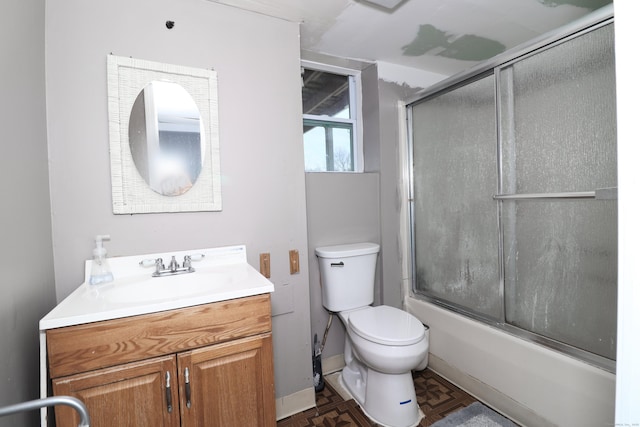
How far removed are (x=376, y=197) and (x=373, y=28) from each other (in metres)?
1.09

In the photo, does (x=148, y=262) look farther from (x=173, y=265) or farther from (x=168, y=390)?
(x=168, y=390)

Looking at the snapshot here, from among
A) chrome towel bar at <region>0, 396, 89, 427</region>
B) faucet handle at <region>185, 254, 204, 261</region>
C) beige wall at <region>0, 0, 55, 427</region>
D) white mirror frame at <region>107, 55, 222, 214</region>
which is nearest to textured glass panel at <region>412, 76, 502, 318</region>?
white mirror frame at <region>107, 55, 222, 214</region>

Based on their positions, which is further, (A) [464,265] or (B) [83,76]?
(A) [464,265]

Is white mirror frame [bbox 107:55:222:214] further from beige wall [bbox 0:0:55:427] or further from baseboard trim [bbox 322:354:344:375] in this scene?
baseboard trim [bbox 322:354:344:375]

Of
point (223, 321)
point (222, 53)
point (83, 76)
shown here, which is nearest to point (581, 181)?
point (223, 321)

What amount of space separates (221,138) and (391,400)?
1612 millimetres

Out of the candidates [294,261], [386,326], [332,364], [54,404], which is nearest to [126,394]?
[54,404]

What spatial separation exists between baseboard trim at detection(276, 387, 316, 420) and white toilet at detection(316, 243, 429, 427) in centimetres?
26

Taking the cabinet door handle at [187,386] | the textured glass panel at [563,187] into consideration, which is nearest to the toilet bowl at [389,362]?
the textured glass panel at [563,187]

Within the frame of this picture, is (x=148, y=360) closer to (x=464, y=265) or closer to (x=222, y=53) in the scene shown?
(x=222, y=53)

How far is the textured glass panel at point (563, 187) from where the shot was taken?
3.99ft

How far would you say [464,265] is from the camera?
187 centimetres

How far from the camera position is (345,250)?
6.14ft

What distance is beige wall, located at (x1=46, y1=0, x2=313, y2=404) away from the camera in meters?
1.22
